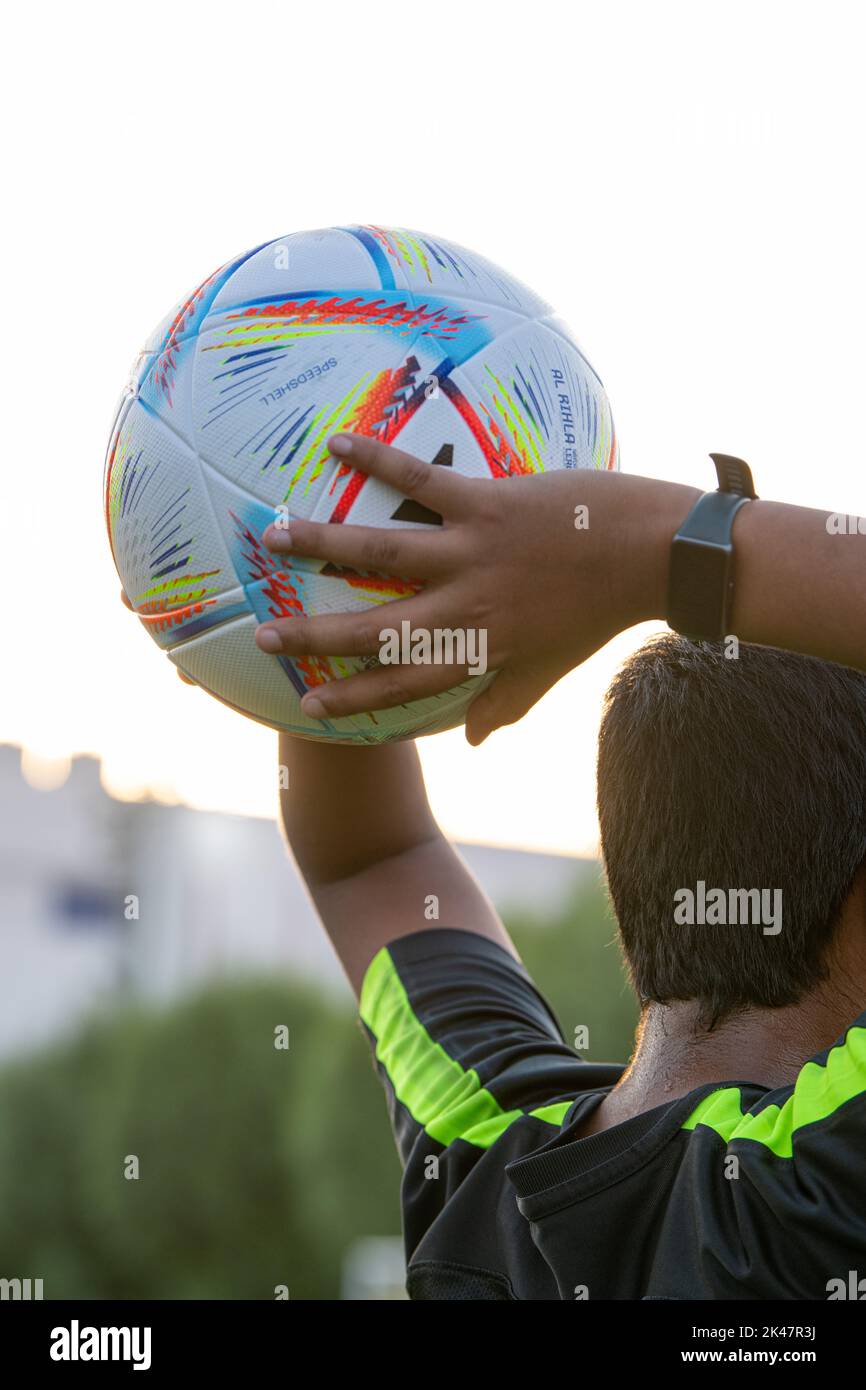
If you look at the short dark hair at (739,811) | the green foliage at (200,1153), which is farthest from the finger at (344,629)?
the green foliage at (200,1153)

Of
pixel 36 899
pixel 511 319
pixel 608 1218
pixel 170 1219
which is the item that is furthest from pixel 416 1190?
pixel 36 899

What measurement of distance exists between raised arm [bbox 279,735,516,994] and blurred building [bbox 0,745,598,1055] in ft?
179

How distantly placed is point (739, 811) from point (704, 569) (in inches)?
19.1

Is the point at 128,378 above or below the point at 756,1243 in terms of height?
above

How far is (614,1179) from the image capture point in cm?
212

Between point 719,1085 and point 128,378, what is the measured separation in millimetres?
1562

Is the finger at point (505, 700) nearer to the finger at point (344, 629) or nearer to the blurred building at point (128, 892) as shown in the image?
the finger at point (344, 629)

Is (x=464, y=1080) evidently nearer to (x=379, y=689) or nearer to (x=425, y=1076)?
(x=425, y=1076)

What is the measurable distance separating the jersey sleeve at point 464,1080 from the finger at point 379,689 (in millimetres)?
785

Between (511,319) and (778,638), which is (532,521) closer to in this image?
(778,638)

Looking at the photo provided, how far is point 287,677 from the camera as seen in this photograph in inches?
93.0

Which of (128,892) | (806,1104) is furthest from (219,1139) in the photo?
(128,892)

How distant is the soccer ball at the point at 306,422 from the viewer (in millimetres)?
2281

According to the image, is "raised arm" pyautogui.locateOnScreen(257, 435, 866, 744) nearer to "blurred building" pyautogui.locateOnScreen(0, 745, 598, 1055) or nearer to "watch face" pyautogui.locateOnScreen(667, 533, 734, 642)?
"watch face" pyautogui.locateOnScreen(667, 533, 734, 642)
